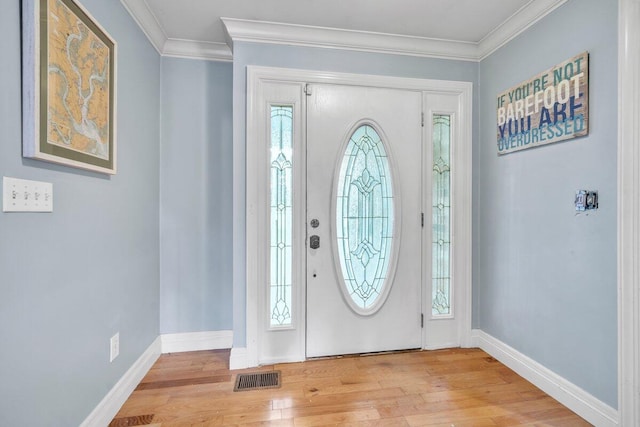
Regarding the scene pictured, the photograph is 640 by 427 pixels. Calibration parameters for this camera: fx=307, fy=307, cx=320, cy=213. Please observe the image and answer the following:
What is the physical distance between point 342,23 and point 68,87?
1755 mm

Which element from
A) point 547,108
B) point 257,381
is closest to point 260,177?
point 257,381

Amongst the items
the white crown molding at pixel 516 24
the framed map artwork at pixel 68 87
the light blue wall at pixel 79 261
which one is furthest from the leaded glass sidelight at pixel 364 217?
the framed map artwork at pixel 68 87

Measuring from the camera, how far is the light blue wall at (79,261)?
1.08m

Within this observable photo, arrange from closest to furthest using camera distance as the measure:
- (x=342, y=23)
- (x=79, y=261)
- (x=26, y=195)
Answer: (x=26, y=195) < (x=79, y=261) < (x=342, y=23)

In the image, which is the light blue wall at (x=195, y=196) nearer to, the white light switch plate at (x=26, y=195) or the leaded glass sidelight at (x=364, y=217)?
the leaded glass sidelight at (x=364, y=217)

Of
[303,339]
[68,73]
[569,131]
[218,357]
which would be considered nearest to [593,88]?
[569,131]

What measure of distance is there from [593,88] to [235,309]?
8.58 feet

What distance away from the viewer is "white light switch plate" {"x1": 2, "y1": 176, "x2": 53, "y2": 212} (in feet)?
3.47

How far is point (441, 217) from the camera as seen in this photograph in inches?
101

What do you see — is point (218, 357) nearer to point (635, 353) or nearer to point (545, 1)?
point (635, 353)

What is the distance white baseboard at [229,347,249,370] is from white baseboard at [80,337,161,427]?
23.3 inches

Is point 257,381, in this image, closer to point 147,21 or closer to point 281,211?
point 281,211

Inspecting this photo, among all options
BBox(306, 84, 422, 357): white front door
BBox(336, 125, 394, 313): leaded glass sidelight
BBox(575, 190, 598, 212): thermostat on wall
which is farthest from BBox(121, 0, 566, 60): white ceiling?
BBox(575, 190, 598, 212): thermostat on wall

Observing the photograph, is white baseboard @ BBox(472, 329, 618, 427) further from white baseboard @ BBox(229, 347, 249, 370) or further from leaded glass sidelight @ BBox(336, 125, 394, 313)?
white baseboard @ BBox(229, 347, 249, 370)
